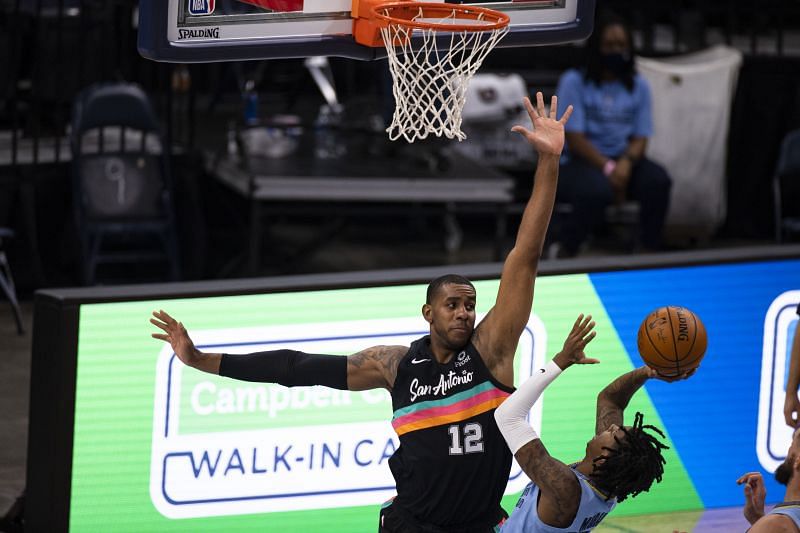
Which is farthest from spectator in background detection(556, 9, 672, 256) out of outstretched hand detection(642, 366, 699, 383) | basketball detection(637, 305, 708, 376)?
outstretched hand detection(642, 366, 699, 383)

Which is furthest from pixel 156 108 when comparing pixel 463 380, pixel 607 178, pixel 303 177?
pixel 463 380

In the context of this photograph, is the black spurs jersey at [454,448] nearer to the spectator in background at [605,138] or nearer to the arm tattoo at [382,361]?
the arm tattoo at [382,361]

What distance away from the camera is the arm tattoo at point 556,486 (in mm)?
4688

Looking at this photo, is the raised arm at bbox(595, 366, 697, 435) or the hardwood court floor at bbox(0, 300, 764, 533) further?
the hardwood court floor at bbox(0, 300, 764, 533)

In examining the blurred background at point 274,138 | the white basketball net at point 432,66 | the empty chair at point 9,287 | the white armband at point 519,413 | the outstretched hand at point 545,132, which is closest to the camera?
the white armband at point 519,413

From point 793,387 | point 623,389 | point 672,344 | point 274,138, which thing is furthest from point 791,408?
point 274,138

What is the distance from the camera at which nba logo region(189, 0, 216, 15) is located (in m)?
5.57

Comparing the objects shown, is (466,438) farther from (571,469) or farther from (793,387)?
(793,387)

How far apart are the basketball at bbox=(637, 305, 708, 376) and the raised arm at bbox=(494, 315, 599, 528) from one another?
60 centimetres

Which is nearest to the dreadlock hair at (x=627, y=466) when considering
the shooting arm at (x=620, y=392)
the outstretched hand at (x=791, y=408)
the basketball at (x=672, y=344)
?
the shooting arm at (x=620, y=392)

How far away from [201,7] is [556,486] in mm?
2373

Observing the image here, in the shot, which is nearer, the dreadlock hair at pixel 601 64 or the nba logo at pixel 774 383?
the nba logo at pixel 774 383

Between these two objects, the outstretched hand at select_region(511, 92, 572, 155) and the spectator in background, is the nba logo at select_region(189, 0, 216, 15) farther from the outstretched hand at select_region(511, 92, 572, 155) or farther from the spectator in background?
the spectator in background

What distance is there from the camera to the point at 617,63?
421 inches
